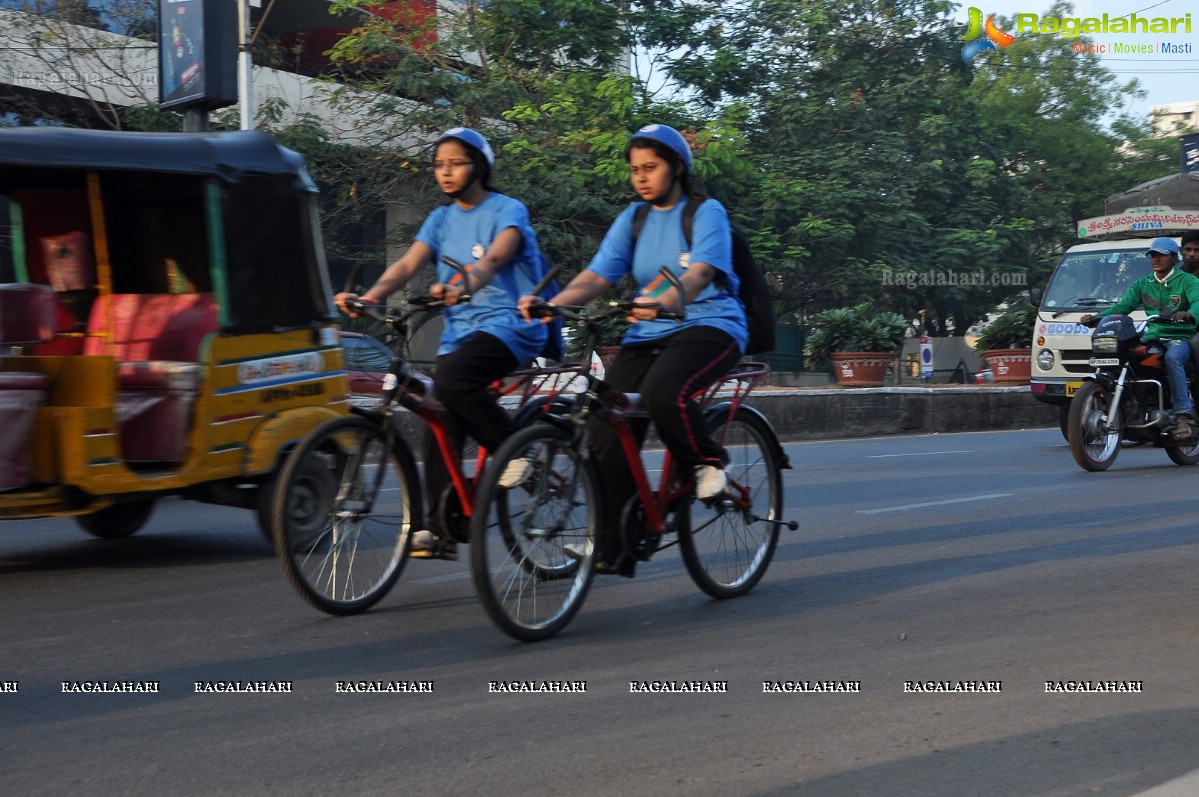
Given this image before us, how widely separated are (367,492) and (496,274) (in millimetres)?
953

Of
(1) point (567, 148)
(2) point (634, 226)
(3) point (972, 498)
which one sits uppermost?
(1) point (567, 148)

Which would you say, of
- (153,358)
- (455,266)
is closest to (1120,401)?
(153,358)

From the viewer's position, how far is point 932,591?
6133 millimetres

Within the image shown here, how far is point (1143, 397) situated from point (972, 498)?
10.4ft

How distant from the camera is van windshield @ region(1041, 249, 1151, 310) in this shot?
52.7ft

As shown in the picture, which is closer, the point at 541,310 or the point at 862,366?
the point at 541,310

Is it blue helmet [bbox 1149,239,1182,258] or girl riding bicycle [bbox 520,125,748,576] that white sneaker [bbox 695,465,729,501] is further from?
blue helmet [bbox 1149,239,1182,258]

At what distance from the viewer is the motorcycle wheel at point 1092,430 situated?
1134 centimetres

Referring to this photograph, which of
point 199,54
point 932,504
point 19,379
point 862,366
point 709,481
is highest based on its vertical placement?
point 199,54

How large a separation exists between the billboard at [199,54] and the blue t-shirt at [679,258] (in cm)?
877

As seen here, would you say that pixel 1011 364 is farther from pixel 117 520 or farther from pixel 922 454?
pixel 117 520

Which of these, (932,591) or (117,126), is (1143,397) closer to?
(932,591)

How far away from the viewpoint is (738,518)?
5.96 metres

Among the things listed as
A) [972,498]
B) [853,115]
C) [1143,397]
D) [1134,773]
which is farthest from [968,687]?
[853,115]
